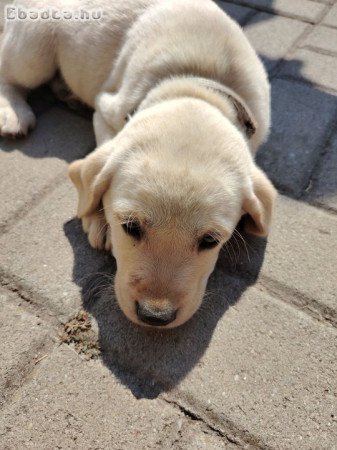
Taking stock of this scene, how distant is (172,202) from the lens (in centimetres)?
183

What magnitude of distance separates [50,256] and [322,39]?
3.32 meters

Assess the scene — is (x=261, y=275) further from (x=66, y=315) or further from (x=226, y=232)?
(x=66, y=315)

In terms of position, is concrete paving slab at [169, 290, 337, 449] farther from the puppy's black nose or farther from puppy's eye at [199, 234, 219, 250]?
puppy's eye at [199, 234, 219, 250]

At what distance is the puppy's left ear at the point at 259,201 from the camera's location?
215cm

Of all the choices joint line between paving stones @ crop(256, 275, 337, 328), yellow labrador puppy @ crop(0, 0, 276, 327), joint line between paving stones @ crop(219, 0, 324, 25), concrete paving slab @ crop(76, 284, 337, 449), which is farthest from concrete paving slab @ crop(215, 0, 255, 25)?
concrete paving slab @ crop(76, 284, 337, 449)

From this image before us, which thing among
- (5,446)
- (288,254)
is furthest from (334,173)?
(5,446)

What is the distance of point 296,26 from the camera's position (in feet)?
14.8

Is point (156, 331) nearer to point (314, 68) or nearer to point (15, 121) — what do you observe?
point (15, 121)

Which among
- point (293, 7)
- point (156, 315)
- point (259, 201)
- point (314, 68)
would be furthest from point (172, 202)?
point (293, 7)

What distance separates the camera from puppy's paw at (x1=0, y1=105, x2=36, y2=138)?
320 centimetres

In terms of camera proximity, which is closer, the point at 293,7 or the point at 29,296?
the point at 29,296

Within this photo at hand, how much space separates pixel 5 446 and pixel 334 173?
2.40m

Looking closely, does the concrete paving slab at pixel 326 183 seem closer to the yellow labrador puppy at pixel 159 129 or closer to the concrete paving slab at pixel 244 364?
the yellow labrador puppy at pixel 159 129

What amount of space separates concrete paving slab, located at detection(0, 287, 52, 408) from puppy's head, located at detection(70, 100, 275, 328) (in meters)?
0.41
